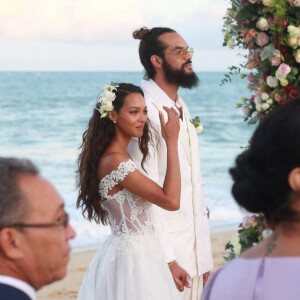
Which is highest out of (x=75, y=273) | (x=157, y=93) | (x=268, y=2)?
(x=268, y=2)

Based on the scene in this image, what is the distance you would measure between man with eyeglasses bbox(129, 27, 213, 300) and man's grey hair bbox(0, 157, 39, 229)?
2.97 meters

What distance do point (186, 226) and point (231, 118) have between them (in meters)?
31.2

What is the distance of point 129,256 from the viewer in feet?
16.1

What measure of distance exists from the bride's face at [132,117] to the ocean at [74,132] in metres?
0.64

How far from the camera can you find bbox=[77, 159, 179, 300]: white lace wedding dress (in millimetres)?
4855

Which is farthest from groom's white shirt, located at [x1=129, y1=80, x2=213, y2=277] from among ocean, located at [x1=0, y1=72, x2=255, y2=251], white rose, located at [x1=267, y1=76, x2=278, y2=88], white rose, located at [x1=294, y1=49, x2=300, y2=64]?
white rose, located at [x1=294, y1=49, x2=300, y2=64]

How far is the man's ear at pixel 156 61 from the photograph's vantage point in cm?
566

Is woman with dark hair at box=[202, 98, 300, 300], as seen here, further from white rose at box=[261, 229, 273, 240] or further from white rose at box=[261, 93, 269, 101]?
white rose at box=[261, 93, 269, 101]

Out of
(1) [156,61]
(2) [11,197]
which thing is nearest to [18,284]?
(2) [11,197]

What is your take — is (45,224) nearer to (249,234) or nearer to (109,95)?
(109,95)

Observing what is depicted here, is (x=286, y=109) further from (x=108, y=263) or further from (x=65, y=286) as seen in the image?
(x=65, y=286)

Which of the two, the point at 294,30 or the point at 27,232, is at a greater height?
the point at 294,30

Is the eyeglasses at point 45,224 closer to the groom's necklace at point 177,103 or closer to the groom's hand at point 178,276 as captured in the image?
the groom's hand at point 178,276

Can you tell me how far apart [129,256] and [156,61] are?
1491 mm
